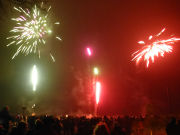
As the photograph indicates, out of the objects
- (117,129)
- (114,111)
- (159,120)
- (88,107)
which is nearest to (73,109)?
(88,107)

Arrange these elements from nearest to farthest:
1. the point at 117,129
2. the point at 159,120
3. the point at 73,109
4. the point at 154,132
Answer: the point at 117,129, the point at 154,132, the point at 159,120, the point at 73,109

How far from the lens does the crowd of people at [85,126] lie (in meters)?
7.05

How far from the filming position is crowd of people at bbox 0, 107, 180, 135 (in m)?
7.05

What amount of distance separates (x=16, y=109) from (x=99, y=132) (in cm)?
5008

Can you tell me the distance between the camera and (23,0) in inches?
512

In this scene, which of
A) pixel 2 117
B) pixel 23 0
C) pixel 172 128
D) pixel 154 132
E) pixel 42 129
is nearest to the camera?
pixel 42 129

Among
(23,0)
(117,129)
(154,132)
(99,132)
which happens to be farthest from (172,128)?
(23,0)

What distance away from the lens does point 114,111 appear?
58688 millimetres

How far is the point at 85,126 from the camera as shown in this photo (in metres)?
12.8

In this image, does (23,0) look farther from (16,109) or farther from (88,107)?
(88,107)

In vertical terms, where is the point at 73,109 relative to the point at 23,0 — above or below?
below

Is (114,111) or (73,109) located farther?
(73,109)

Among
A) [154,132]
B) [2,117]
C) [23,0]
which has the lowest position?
[154,132]

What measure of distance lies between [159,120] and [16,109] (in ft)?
138
